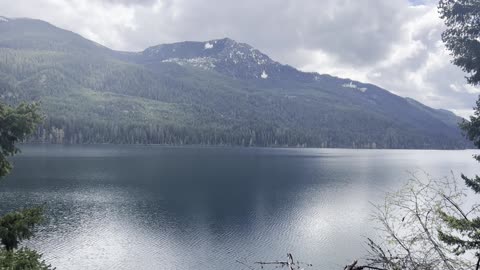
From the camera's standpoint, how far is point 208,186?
342 feet

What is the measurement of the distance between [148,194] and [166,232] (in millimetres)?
31015

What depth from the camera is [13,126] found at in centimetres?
1323

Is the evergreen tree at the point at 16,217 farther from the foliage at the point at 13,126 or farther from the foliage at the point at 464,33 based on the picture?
the foliage at the point at 464,33

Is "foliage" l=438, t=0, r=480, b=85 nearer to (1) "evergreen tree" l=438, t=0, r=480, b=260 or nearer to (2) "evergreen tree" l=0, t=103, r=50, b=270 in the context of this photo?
(1) "evergreen tree" l=438, t=0, r=480, b=260

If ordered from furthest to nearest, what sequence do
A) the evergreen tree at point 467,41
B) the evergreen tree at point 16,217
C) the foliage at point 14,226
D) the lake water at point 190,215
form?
the lake water at point 190,215 < the evergreen tree at point 467,41 < the foliage at point 14,226 < the evergreen tree at point 16,217

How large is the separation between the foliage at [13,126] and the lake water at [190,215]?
55.7 ft

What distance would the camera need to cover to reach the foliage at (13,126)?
13.2 m

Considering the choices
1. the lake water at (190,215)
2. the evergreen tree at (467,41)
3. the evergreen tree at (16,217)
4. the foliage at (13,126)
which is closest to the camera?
the evergreen tree at (16,217)

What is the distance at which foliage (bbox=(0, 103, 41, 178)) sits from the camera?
43.3 ft

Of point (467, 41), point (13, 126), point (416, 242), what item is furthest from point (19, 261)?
point (467, 41)

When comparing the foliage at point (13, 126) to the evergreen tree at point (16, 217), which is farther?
the foliage at point (13, 126)

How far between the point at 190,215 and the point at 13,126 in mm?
61048

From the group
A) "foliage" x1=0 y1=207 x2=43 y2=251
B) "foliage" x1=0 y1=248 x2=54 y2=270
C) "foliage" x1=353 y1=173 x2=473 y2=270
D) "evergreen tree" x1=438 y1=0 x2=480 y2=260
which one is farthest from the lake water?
"foliage" x1=0 y1=248 x2=54 y2=270

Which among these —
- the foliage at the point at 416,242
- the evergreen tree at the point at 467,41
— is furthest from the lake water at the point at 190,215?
the foliage at the point at 416,242
